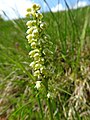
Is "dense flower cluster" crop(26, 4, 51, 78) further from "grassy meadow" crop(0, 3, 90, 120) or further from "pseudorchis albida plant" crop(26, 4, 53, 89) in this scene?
"grassy meadow" crop(0, 3, 90, 120)

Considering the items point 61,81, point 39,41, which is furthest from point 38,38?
point 61,81

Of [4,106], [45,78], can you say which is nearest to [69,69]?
[4,106]

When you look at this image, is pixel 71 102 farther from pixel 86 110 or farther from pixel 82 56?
pixel 82 56

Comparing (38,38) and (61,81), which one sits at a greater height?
(38,38)

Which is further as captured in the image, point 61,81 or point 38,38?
point 61,81

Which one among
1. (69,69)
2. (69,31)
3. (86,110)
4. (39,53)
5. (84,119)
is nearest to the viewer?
(39,53)

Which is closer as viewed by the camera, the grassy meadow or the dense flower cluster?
the dense flower cluster

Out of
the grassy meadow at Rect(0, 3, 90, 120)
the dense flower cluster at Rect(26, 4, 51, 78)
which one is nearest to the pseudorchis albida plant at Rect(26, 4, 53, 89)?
the dense flower cluster at Rect(26, 4, 51, 78)

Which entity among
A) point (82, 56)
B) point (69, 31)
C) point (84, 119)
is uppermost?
point (69, 31)

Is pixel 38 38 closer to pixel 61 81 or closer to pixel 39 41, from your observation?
pixel 39 41

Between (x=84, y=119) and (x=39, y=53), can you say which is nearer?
(x=39, y=53)

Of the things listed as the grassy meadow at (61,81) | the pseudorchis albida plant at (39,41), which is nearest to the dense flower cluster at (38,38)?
the pseudorchis albida plant at (39,41)
